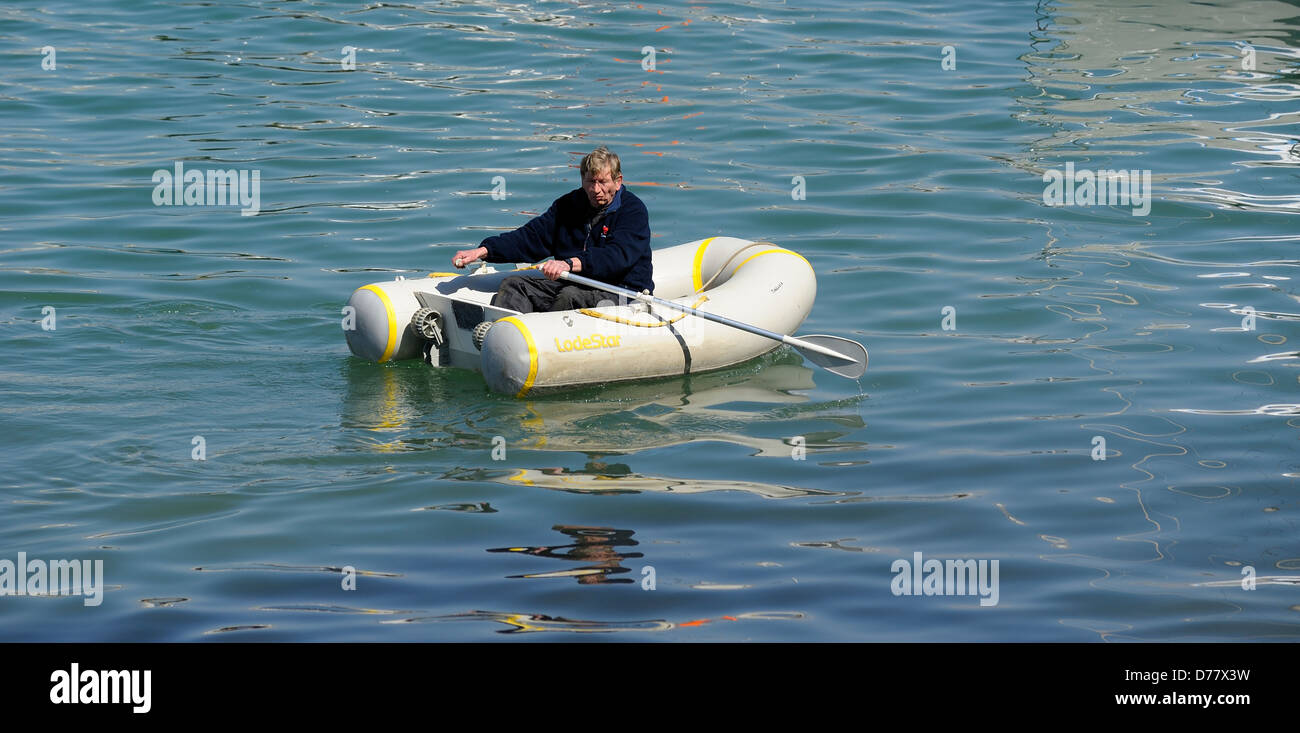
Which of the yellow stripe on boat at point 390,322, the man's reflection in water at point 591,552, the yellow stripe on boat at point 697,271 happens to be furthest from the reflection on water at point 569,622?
the yellow stripe on boat at point 697,271

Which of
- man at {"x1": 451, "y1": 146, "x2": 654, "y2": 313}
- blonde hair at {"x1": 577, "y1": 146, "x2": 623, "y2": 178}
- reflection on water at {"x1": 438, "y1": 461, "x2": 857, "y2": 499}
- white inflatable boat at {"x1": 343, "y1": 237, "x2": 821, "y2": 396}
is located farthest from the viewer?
man at {"x1": 451, "y1": 146, "x2": 654, "y2": 313}

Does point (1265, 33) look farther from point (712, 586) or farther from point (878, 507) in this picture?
point (712, 586)

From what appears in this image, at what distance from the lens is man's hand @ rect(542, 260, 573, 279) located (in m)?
7.80

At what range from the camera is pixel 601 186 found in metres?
7.86

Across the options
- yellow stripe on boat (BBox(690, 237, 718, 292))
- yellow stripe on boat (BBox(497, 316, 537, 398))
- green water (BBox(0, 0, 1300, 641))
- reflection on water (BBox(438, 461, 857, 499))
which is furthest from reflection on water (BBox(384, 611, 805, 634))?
yellow stripe on boat (BBox(690, 237, 718, 292))

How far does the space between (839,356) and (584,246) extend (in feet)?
4.97

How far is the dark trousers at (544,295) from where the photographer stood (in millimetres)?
7953

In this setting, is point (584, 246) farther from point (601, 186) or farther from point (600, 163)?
point (600, 163)

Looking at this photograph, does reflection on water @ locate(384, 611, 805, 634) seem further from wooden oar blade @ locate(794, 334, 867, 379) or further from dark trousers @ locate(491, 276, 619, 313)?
dark trousers @ locate(491, 276, 619, 313)

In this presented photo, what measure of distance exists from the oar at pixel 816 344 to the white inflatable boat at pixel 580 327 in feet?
0.24

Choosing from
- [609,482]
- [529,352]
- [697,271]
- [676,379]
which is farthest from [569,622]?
[697,271]

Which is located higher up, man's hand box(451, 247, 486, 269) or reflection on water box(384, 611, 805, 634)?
man's hand box(451, 247, 486, 269)

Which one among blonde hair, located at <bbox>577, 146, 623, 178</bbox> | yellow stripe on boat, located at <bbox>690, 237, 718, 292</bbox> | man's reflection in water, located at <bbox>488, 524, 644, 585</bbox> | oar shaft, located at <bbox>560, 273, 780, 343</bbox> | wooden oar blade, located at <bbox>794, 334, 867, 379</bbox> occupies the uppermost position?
blonde hair, located at <bbox>577, 146, 623, 178</bbox>
